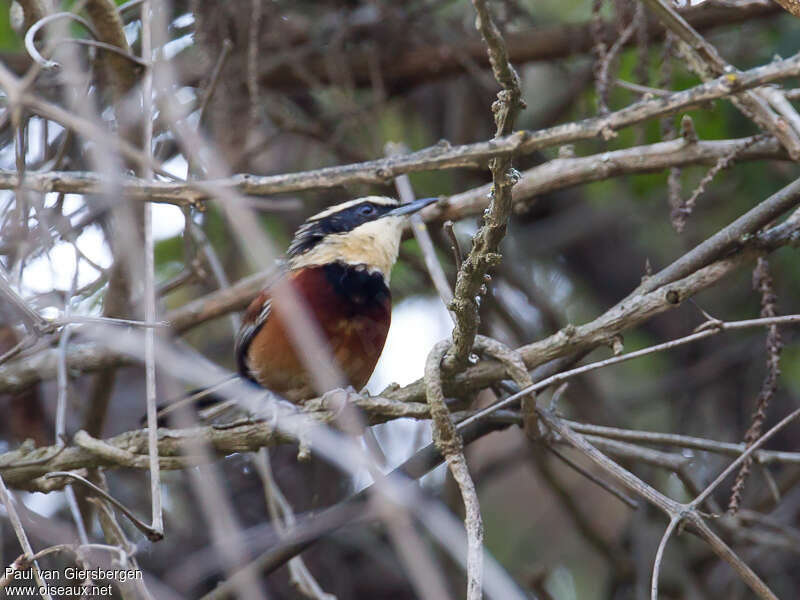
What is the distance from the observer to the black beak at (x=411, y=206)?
3.75m

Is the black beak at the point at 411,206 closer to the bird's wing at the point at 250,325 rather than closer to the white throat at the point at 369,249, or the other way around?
the white throat at the point at 369,249

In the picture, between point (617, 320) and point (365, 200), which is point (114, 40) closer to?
point (365, 200)

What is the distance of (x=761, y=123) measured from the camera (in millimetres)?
3049

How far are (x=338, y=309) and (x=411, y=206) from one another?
524 mm

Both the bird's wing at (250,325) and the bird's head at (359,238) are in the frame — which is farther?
the bird's head at (359,238)

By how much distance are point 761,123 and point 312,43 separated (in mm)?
2639

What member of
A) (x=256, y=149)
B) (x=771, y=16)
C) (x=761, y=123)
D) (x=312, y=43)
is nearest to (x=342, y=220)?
(x=256, y=149)

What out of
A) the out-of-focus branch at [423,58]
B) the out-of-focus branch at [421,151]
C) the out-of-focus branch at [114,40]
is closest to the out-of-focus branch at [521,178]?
the out-of-focus branch at [421,151]

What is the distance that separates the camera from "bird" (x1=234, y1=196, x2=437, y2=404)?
3.78 metres

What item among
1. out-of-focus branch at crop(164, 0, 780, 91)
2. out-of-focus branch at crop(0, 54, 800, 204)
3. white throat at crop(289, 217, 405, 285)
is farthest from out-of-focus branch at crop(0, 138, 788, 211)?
out-of-focus branch at crop(164, 0, 780, 91)

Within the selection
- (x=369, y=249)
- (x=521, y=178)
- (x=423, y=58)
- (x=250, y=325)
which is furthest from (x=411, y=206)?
(x=423, y=58)

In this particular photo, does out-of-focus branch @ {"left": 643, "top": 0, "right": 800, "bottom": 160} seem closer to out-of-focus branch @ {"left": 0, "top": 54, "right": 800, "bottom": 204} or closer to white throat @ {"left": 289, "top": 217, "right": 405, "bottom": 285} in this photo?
out-of-focus branch @ {"left": 0, "top": 54, "right": 800, "bottom": 204}

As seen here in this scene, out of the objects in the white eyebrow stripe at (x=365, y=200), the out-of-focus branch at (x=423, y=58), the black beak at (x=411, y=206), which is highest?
the out-of-focus branch at (x=423, y=58)

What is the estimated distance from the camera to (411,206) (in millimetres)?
3867
